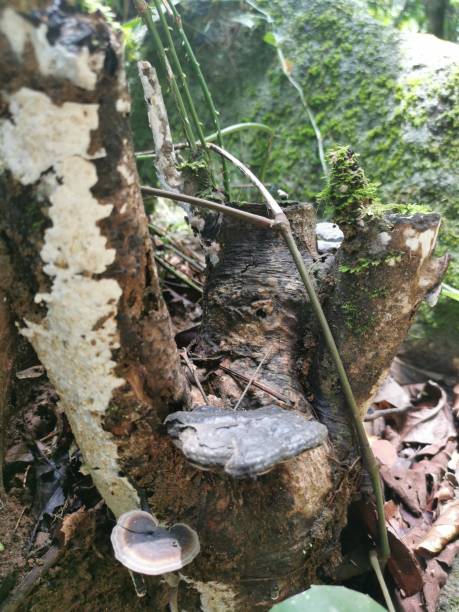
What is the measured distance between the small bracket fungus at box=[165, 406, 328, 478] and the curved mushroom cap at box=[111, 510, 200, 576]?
0.24 meters

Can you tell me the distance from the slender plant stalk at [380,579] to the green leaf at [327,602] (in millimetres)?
460

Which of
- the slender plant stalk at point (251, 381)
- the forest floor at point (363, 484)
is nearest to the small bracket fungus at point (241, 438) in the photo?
the slender plant stalk at point (251, 381)

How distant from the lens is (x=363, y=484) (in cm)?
164

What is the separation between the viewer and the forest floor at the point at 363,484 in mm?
1391

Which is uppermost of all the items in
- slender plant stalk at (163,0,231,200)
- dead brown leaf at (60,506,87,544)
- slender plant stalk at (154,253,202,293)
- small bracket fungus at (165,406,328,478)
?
slender plant stalk at (163,0,231,200)

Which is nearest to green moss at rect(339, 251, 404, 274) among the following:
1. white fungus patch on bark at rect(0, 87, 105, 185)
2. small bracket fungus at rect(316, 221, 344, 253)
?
small bracket fungus at rect(316, 221, 344, 253)

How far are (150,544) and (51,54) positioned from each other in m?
1.07

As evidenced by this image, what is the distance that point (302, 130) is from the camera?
9.86 feet

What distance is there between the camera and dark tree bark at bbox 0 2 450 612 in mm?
871

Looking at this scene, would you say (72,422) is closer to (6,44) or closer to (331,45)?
(6,44)

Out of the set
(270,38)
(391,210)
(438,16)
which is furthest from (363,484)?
(438,16)

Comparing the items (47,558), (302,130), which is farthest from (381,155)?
(47,558)

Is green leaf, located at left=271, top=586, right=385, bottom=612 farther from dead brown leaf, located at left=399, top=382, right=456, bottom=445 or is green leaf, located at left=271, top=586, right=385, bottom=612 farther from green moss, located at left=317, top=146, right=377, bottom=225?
dead brown leaf, located at left=399, top=382, right=456, bottom=445

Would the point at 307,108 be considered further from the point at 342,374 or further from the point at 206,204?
the point at 342,374
